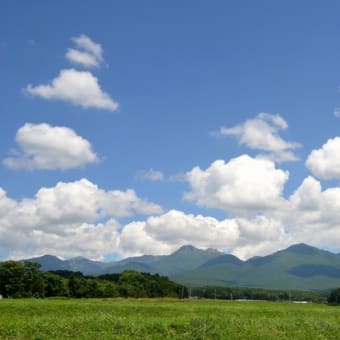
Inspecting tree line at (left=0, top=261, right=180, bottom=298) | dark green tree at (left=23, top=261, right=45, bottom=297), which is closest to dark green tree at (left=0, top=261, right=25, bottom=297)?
tree line at (left=0, top=261, right=180, bottom=298)

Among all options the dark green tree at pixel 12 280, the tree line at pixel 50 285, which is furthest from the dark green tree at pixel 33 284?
the dark green tree at pixel 12 280

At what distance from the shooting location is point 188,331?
934 inches

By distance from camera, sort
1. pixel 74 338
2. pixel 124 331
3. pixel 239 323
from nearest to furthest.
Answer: pixel 74 338
pixel 124 331
pixel 239 323

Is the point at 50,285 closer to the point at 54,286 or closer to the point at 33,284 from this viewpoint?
the point at 54,286

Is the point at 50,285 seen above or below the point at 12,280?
below

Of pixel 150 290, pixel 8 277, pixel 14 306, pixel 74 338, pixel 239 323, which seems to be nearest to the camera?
pixel 74 338

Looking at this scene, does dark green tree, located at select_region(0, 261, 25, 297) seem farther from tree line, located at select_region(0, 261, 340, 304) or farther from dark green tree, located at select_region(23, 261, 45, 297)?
dark green tree, located at select_region(23, 261, 45, 297)

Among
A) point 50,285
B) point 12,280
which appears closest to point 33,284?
point 12,280

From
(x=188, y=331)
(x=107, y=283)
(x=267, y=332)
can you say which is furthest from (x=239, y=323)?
(x=107, y=283)

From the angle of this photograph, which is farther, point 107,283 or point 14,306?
point 107,283

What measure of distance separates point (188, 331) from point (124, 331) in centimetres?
305

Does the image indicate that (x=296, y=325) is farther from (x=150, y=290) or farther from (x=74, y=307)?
(x=150, y=290)

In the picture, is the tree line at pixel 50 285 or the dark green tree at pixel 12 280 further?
the tree line at pixel 50 285

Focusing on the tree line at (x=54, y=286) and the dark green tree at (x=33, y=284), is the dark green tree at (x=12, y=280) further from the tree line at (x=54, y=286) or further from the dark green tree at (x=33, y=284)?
the dark green tree at (x=33, y=284)
